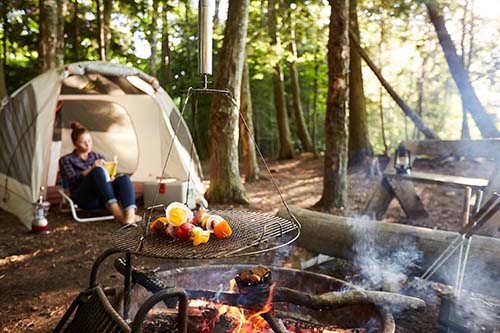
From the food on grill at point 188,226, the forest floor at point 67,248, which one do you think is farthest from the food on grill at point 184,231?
the forest floor at point 67,248

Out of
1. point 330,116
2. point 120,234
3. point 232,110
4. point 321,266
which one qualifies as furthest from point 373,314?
point 232,110

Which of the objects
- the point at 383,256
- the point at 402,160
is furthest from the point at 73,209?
the point at 402,160

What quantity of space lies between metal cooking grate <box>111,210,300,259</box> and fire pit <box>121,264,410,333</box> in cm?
22

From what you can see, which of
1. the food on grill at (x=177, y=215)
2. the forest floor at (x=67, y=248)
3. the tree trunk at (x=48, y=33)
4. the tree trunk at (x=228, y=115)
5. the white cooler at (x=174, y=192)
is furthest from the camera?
the tree trunk at (x=48, y=33)

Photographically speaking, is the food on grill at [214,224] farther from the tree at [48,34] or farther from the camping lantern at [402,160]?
the tree at [48,34]

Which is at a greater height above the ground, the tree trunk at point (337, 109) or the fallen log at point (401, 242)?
the tree trunk at point (337, 109)

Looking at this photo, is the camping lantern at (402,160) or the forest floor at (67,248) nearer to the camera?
the forest floor at (67,248)

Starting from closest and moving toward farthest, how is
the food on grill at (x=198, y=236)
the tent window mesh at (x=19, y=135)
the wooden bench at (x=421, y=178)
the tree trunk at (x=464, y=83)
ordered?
1. the food on grill at (x=198, y=236)
2. the wooden bench at (x=421, y=178)
3. the tent window mesh at (x=19, y=135)
4. the tree trunk at (x=464, y=83)

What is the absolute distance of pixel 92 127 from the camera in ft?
25.1

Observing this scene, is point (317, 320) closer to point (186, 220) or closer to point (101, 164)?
point (186, 220)

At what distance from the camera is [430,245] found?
309 cm

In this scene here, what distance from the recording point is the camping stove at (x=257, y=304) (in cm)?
195

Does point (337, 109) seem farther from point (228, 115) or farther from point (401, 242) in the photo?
point (401, 242)

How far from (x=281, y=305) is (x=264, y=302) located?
89 centimetres
